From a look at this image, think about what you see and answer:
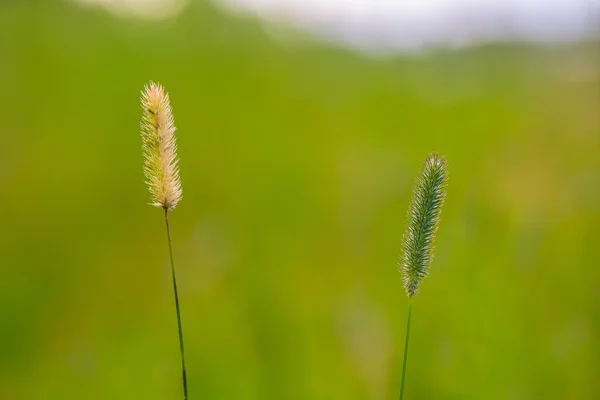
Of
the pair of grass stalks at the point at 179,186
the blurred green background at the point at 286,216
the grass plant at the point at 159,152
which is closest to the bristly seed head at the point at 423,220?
the pair of grass stalks at the point at 179,186

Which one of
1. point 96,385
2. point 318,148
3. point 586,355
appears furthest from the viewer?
point 318,148

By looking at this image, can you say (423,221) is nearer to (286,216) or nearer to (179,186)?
(179,186)

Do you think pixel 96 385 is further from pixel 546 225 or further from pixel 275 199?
pixel 546 225

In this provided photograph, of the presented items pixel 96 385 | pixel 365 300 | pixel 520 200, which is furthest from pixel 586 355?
pixel 96 385

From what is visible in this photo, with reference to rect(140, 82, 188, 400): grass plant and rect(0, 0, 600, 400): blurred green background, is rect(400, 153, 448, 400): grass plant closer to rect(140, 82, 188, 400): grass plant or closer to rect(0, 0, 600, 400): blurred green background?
rect(140, 82, 188, 400): grass plant

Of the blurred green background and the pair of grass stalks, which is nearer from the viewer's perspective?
the pair of grass stalks

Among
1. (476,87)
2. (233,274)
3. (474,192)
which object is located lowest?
(233,274)

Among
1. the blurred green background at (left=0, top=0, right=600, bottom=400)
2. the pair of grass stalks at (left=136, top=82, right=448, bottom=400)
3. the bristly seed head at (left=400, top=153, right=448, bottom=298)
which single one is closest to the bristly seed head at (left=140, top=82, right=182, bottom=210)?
the pair of grass stalks at (left=136, top=82, right=448, bottom=400)

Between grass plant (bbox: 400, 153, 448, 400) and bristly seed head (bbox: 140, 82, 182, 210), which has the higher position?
bristly seed head (bbox: 140, 82, 182, 210)
